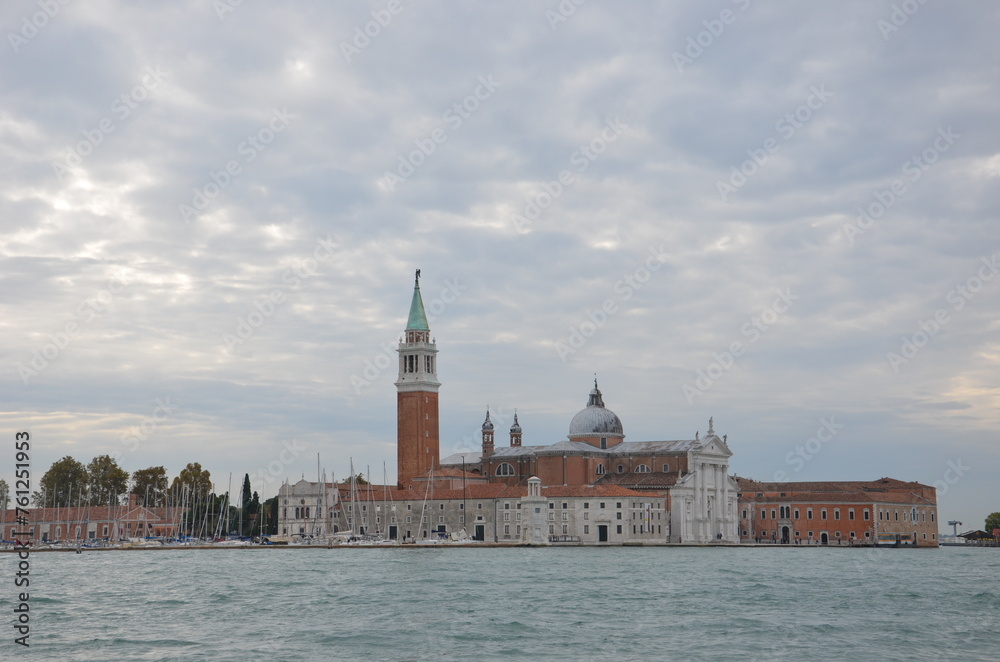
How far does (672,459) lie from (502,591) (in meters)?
53.8

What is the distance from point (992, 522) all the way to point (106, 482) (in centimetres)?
8355

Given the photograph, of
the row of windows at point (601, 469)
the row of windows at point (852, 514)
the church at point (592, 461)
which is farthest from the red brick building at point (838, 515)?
the row of windows at point (601, 469)

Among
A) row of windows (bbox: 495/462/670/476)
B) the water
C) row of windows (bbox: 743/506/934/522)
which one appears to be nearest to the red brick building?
row of windows (bbox: 743/506/934/522)

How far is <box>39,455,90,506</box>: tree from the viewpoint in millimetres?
89375

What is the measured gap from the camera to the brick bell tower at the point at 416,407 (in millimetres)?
90438

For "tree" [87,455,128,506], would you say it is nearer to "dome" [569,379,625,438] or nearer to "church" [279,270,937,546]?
"church" [279,270,937,546]

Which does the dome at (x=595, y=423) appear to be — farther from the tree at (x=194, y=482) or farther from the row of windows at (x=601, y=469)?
the tree at (x=194, y=482)

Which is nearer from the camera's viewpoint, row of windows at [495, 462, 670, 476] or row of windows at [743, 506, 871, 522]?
row of windows at [495, 462, 670, 476]

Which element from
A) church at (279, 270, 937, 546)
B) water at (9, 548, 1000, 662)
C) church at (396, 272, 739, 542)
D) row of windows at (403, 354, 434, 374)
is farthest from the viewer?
row of windows at (403, 354, 434, 374)

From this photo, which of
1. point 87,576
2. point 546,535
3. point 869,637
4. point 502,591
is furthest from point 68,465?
point 869,637

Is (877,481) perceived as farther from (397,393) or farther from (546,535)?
(397,393)

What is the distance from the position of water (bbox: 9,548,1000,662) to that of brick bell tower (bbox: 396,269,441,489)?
37.9m

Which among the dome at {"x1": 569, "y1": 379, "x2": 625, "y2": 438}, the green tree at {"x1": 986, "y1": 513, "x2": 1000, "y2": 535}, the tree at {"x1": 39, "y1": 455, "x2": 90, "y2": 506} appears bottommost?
the green tree at {"x1": 986, "y1": 513, "x2": 1000, "y2": 535}

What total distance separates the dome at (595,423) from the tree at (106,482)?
3759 centimetres
